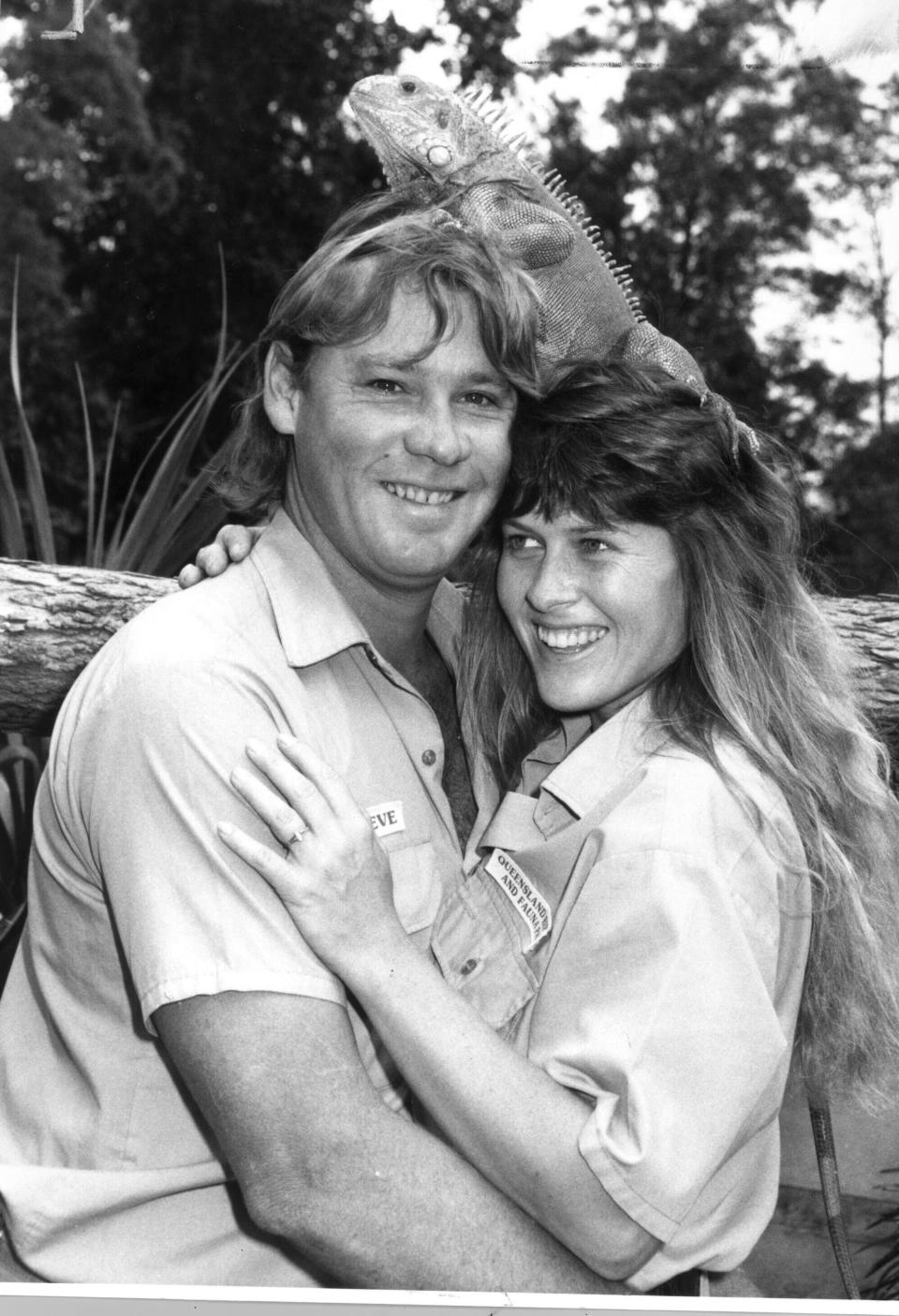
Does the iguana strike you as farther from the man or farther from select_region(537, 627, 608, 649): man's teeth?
select_region(537, 627, 608, 649): man's teeth

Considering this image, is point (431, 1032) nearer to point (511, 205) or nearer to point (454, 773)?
point (454, 773)

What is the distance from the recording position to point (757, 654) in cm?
195

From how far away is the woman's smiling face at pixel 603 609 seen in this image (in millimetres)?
1935

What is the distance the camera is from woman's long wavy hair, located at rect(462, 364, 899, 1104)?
1.87 m

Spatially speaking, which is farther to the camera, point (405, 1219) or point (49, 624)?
point (49, 624)

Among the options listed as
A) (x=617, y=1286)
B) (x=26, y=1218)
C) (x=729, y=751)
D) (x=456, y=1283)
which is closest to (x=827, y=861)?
(x=729, y=751)

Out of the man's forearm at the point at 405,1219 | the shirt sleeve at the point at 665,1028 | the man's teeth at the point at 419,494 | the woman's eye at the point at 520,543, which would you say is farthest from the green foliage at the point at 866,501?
the man's forearm at the point at 405,1219

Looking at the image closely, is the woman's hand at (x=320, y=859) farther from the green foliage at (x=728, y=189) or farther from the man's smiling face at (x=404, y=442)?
the green foliage at (x=728, y=189)

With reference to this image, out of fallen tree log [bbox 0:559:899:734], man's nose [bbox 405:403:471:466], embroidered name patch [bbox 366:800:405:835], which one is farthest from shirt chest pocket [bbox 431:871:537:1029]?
fallen tree log [bbox 0:559:899:734]

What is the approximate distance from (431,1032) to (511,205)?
1318 millimetres

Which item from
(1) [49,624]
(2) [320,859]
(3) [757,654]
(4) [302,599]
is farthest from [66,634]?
(3) [757,654]

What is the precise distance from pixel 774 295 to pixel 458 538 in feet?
4.78

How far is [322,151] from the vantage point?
3.14m

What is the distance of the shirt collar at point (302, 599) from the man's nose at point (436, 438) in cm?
22
